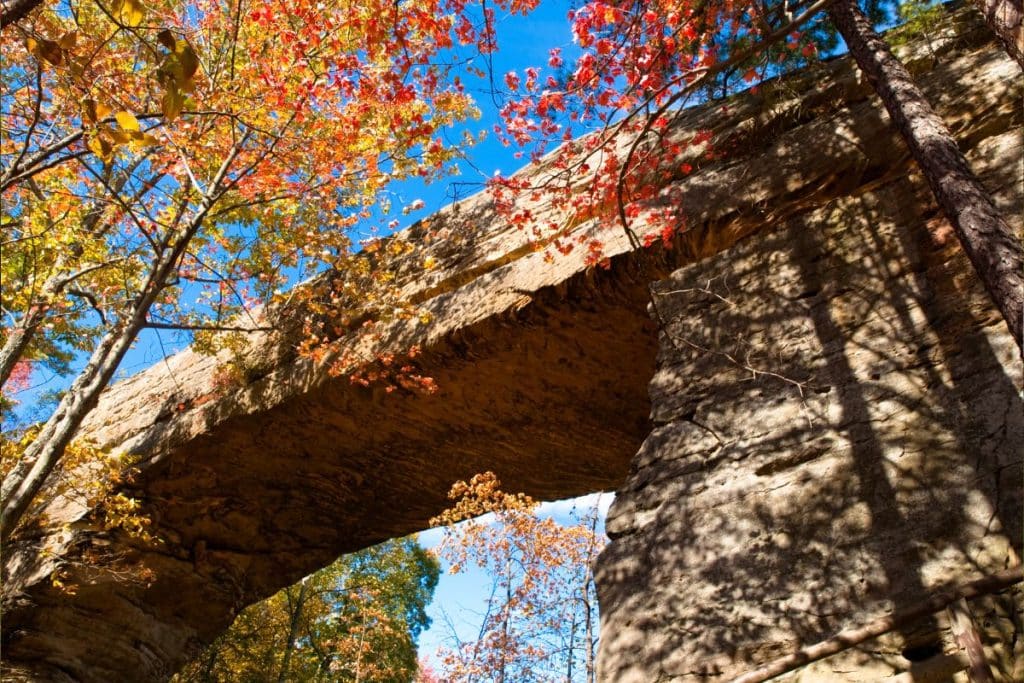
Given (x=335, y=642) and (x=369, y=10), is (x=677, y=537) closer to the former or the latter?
(x=369, y=10)

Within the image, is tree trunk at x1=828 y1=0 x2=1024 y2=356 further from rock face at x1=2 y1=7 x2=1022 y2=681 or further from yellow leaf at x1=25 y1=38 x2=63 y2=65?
yellow leaf at x1=25 y1=38 x2=63 y2=65

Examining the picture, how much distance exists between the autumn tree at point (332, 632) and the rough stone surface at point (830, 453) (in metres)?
12.9

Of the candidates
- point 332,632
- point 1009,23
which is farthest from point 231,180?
point 332,632

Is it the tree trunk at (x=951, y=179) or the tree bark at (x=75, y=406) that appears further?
the tree bark at (x=75, y=406)

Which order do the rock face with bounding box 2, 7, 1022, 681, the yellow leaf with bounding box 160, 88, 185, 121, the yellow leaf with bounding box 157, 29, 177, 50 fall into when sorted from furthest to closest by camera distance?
the rock face with bounding box 2, 7, 1022, 681 → the yellow leaf with bounding box 160, 88, 185, 121 → the yellow leaf with bounding box 157, 29, 177, 50

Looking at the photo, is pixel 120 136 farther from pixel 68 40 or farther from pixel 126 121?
pixel 68 40

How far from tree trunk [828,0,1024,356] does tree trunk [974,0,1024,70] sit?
A: 0.61 m

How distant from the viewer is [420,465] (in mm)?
8852

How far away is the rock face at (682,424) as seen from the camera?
3756 mm

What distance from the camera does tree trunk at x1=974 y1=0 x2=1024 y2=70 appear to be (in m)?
3.36

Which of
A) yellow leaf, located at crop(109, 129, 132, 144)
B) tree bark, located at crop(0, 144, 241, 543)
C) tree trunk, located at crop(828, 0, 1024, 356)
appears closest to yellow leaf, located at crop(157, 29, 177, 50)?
yellow leaf, located at crop(109, 129, 132, 144)

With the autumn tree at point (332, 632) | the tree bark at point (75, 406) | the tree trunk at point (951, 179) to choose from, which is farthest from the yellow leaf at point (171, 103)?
the autumn tree at point (332, 632)

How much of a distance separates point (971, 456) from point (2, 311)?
8.53 m

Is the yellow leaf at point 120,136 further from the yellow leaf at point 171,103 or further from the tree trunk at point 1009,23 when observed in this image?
the tree trunk at point 1009,23
